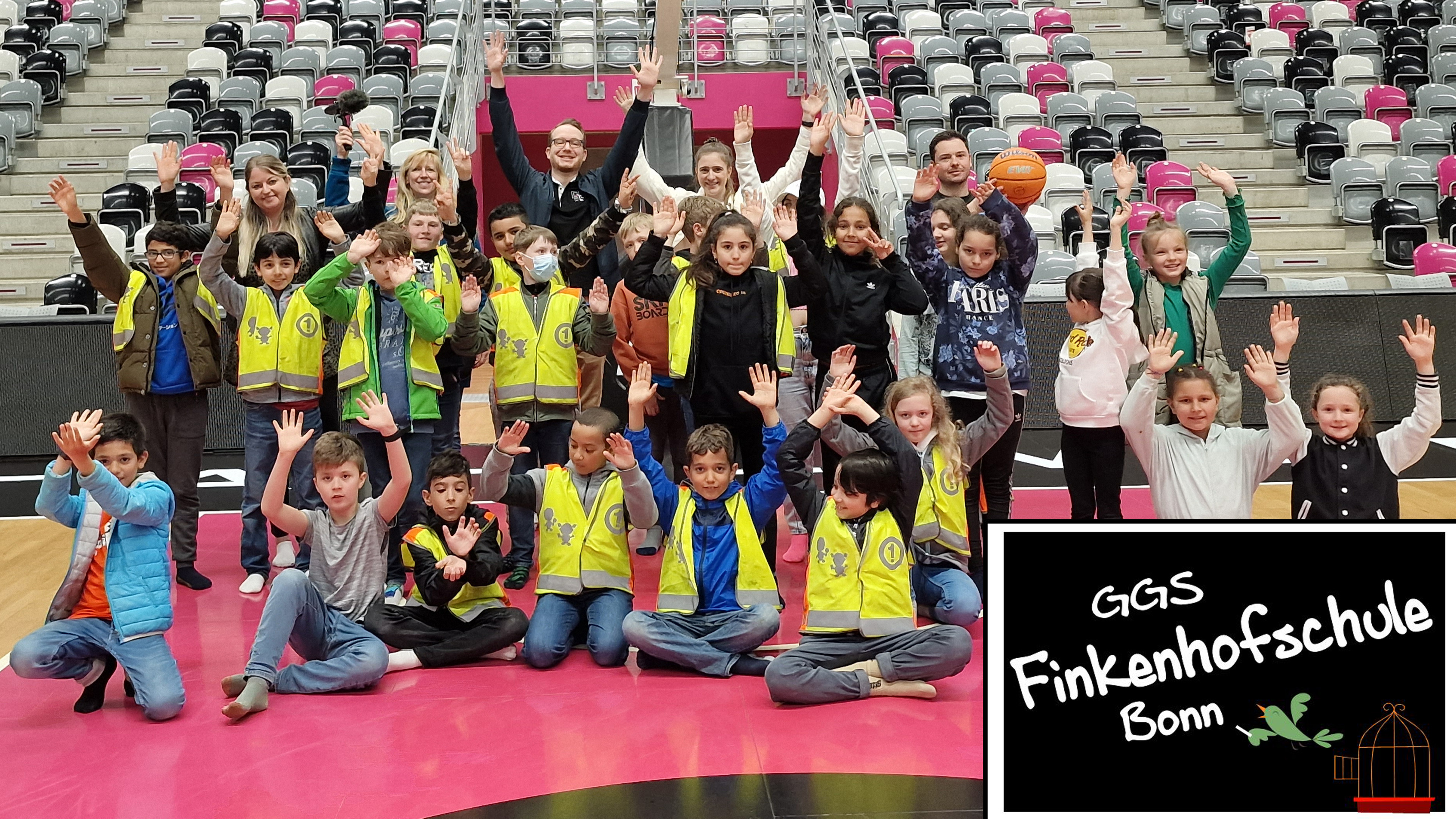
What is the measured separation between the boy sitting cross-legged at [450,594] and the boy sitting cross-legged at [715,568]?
48 cm

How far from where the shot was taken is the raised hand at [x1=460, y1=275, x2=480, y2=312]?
5.30 meters

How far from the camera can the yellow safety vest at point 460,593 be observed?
15.1ft

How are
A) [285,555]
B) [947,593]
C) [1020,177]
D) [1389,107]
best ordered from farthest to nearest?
1. [1389,107]
2. [1020,177]
3. [285,555]
4. [947,593]

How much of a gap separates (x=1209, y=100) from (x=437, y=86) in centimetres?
834

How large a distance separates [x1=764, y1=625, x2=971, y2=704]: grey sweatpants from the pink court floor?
0.06 meters

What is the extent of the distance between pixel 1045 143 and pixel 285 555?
28.6 feet

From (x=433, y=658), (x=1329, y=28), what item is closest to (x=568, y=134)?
(x=433, y=658)

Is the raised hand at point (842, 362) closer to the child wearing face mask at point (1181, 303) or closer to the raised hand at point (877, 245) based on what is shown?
the raised hand at point (877, 245)

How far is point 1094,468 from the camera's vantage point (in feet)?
17.7

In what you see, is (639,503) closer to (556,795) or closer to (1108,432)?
(556,795)

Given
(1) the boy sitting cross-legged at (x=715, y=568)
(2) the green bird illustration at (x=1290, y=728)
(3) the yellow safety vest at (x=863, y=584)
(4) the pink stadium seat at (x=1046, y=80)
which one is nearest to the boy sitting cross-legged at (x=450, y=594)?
(1) the boy sitting cross-legged at (x=715, y=568)

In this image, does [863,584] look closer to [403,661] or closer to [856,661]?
[856,661]

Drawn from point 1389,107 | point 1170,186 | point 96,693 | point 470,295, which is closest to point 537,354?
point 470,295

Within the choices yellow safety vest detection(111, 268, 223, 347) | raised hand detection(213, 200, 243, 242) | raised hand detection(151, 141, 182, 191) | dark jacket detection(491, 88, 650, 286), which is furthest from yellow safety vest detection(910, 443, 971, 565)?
raised hand detection(151, 141, 182, 191)
